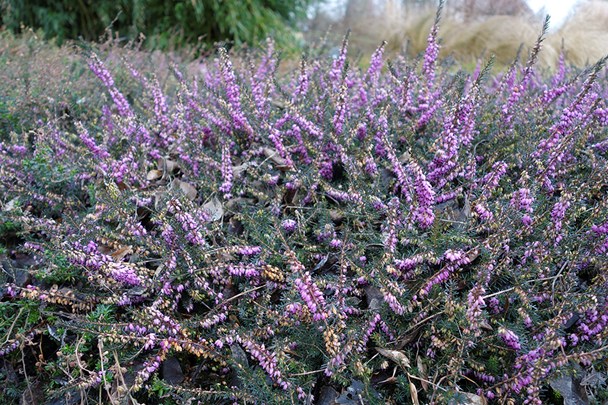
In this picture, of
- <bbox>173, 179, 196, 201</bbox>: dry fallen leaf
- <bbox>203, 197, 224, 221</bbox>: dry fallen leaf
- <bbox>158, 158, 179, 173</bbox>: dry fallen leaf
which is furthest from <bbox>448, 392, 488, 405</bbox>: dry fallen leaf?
<bbox>158, 158, 179, 173</bbox>: dry fallen leaf

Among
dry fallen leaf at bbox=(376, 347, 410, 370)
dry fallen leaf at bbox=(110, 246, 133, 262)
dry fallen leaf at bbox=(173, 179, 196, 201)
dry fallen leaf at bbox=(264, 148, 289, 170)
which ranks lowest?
dry fallen leaf at bbox=(110, 246, 133, 262)

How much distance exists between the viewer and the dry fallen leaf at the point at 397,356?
1.63 metres

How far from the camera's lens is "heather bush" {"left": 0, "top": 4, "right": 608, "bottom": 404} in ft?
5.32

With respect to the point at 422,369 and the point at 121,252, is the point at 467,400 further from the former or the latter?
the point at 121,252

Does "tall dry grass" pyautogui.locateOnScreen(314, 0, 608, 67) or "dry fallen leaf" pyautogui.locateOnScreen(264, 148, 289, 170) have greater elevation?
"dry fallen leaf" pyautogui.locateOnScreen(264, 148, 289, 170)

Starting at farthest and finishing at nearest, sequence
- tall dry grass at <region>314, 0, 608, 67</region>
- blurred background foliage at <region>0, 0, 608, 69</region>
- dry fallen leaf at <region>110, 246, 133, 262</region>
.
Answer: blurred background foliage at <region>0, 0, 608, 69</region>
tall dry grass at <region>314, 0, 608, 67</region>
dry fallen leaf at <region>110, 246, 133, 262</region>

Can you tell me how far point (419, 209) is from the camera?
5.88 feet

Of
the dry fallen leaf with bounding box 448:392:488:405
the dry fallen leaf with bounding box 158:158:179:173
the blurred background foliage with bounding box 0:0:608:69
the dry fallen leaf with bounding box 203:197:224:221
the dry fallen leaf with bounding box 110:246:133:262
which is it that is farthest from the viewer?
the blurred background foliage with bounding box 0:0:608:69

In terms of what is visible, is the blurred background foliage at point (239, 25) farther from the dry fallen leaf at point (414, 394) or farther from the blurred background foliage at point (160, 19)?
the dry fallen leaf at point (414, 394)

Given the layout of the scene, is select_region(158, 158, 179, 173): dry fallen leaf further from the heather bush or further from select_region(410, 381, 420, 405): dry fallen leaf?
select_region(410, 381, 420, 405): dry fallen leaf

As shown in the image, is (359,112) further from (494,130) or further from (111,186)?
(111,186)

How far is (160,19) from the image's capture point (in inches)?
314

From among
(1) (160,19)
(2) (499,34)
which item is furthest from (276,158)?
(2) (499,34)

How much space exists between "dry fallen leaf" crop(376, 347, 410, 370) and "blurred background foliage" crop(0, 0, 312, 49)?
6.60 meters
